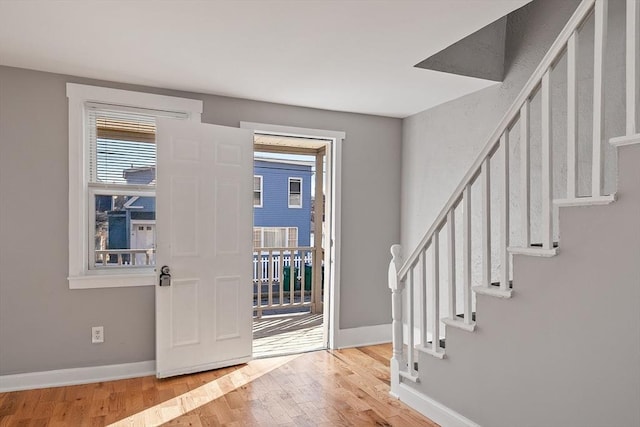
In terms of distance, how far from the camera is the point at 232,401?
3.05 metres

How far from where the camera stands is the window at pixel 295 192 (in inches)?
348

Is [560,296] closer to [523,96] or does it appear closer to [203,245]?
[523,96]

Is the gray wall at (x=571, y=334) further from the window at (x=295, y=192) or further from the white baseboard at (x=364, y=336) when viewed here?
the window at (x=295, y=192)

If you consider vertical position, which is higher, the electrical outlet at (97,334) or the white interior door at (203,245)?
the white interior door at (203,245)

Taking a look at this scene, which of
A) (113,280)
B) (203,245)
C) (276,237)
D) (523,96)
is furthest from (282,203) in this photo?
(523,96)

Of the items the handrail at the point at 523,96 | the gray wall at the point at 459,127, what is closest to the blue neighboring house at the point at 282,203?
the gray wall at the point at 459,127

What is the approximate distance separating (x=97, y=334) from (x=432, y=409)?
261 cm

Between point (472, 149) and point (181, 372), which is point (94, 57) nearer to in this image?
point (181, 372)

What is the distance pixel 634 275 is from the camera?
1734 mm

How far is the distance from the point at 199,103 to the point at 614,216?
317 centimetres

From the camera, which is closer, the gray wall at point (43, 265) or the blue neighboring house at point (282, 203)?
the gray wall at point (43, 265)

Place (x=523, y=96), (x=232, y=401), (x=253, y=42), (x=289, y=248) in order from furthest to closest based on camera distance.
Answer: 1. (x=289, y=248)
2. (x=232, y=401)
3. (x=253, y=42)
4. (x=523, y=96)

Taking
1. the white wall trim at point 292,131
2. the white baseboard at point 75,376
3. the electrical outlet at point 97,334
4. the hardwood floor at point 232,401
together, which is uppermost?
the white wall trim at point 292,131

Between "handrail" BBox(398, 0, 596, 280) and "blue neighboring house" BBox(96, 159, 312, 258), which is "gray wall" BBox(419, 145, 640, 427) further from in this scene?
"blue neighboring house" BBox(96, 159, 312, 258)
